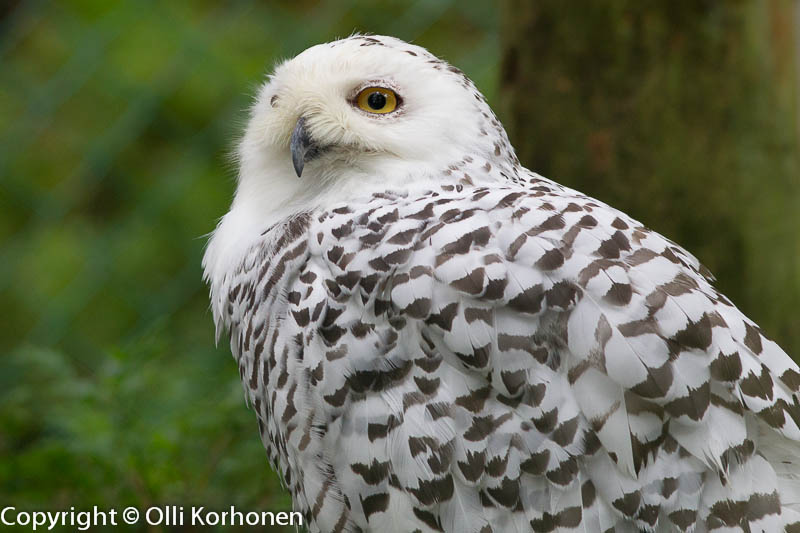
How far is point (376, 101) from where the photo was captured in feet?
7.23

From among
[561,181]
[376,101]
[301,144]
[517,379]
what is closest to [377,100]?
[376,101]

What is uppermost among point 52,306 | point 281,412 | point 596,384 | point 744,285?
point 596,384

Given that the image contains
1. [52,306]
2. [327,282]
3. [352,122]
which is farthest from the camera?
[52,306]

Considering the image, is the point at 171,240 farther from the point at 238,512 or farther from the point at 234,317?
the point at 234,317

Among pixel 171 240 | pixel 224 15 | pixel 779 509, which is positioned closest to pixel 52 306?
pixel 171 240

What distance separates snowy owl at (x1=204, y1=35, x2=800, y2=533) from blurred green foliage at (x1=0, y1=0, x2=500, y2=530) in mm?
1554

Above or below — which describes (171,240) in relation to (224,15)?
below

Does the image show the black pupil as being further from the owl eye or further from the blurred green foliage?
the blurred green foliage

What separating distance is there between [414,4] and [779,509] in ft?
9.62

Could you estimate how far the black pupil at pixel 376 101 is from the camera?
2201 millimetres

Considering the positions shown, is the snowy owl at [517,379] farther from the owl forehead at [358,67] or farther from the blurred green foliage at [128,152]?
the blurred green foliage at [128,152]

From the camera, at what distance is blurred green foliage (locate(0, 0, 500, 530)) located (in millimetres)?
4004

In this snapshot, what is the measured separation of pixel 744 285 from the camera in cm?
297

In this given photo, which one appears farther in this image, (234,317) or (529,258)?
(234,317)
